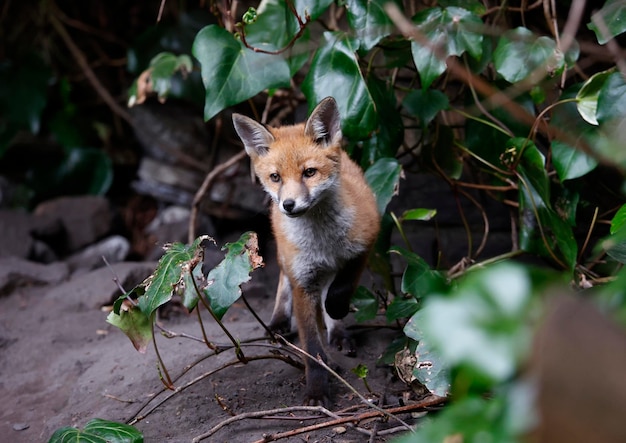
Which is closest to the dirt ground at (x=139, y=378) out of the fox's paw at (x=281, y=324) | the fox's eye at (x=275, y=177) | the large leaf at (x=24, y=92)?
the fox's paw at (x=281, y=324)

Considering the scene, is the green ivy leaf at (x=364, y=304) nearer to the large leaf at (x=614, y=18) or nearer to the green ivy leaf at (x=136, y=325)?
the green ivy leaf at (x=136, y=325)

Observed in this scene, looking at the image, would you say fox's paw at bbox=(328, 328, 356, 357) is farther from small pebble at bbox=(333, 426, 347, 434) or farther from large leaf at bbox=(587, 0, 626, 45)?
large leaf at bbox=(587, 0, 626, 45)

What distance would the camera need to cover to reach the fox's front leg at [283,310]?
4.18 meters

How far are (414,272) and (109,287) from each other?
283 cm

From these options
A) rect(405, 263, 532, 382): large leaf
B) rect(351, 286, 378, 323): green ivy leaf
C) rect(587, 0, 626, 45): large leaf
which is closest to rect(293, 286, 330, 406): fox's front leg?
rect(351, 286, 378, 323): green ivy leaf

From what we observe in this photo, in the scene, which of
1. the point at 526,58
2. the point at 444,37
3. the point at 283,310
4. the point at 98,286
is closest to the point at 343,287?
the point at 283,310

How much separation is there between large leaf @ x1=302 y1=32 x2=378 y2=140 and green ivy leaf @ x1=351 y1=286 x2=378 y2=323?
0.94 m

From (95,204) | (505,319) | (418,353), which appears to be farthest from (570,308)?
(95,204)

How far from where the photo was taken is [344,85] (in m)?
3.59

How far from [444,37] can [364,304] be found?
1612 millimetres

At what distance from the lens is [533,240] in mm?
3760

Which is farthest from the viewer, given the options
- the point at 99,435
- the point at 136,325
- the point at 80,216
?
the point at 80,216

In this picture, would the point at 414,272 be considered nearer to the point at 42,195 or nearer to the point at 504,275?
the point at 504,275

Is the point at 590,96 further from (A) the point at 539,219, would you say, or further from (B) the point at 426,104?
(B) the point at 426,104
